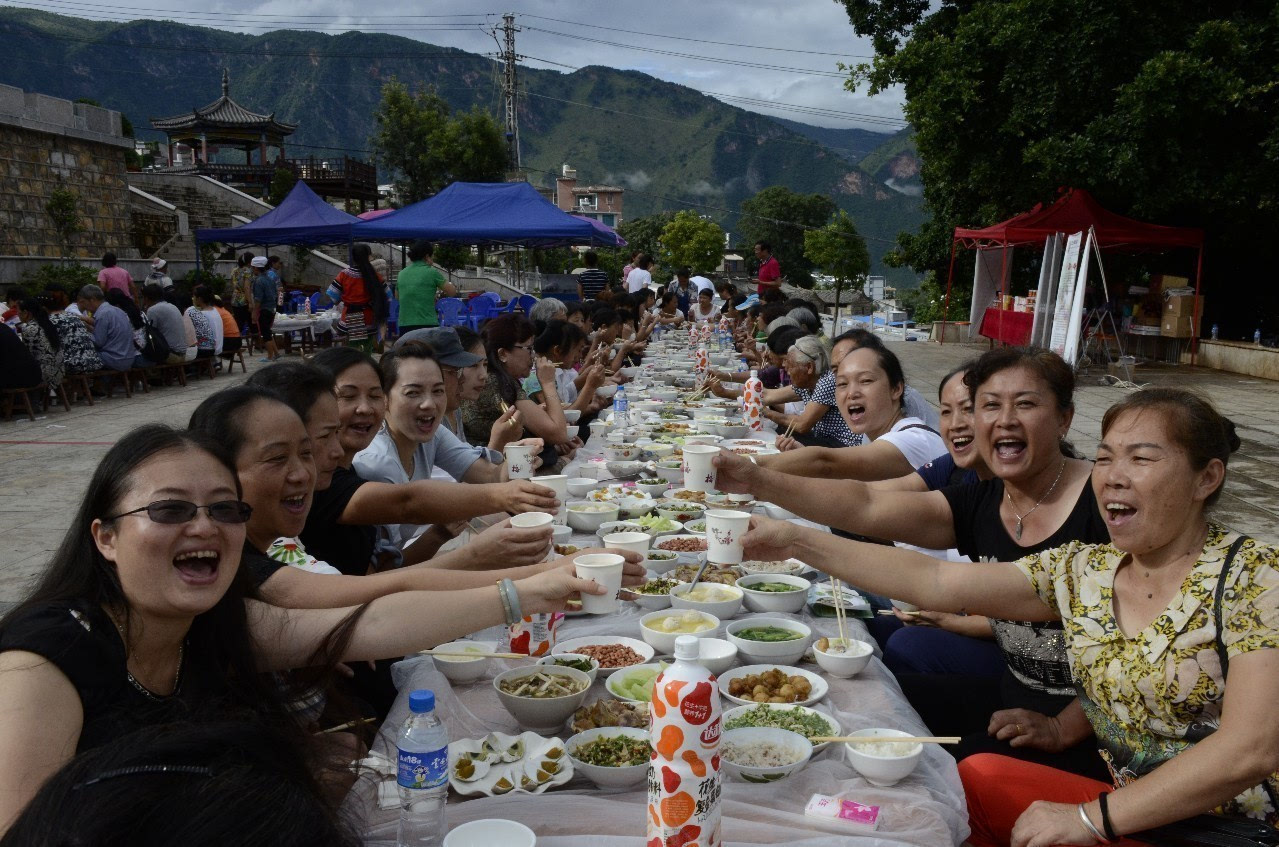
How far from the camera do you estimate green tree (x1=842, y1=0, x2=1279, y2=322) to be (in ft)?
42.8

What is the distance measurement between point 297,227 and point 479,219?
5.30 m

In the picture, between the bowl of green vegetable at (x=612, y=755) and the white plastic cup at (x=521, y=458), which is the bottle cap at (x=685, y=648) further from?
the white plastic cup at (x=521, y=458)

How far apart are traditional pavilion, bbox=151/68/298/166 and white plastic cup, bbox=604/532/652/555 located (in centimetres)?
5108

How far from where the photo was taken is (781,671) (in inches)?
89.7

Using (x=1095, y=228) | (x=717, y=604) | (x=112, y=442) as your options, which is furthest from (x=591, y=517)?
(x=1095, y=228)

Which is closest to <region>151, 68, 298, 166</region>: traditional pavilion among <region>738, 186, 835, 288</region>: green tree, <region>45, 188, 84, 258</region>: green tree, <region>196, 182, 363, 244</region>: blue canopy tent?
<region>45, 188, 84, 258</region>: green tree

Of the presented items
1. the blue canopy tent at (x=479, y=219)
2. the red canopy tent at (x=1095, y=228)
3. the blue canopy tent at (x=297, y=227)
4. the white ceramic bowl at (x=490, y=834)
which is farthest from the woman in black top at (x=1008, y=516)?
the blue canopy tent at (x=297, y=227)

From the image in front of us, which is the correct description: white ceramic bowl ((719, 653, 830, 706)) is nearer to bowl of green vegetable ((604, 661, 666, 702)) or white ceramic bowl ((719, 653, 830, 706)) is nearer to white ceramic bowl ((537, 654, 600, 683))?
bowl of green vegetable ((604, 661, 666, 702))

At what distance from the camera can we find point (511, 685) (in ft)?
6.93

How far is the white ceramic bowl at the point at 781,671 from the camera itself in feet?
7.05

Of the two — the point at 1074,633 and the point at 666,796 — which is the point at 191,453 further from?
the point at 1074,633

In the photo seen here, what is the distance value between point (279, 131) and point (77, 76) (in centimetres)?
13749

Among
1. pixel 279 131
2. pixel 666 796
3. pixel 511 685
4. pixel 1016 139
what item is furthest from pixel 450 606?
pixel 279 131

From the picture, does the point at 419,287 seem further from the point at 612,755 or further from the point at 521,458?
the point at 612,755
